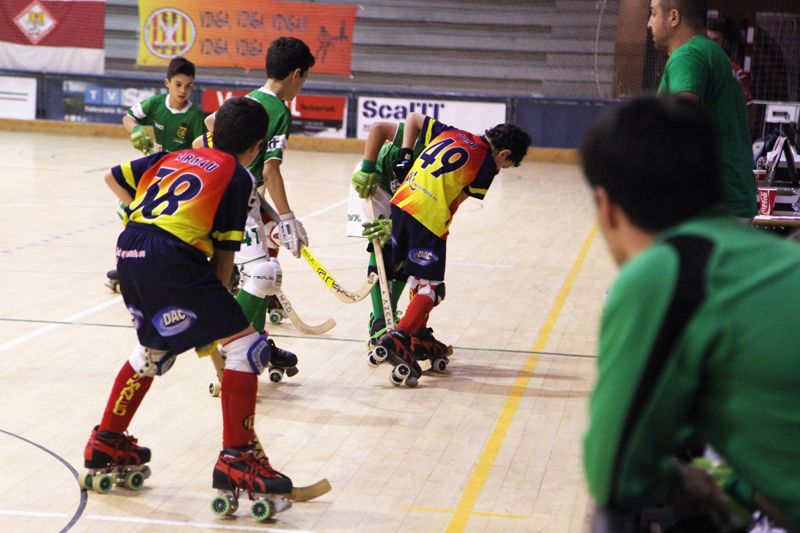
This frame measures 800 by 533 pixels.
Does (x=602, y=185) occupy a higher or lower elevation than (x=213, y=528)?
higher

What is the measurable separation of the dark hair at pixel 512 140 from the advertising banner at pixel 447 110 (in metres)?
13.0

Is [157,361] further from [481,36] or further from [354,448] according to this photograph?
[481,36]

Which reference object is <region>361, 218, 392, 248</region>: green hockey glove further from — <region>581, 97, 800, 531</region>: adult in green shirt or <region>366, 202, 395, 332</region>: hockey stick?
<region>581, 97, 800, 531</region>: adult in green shirt

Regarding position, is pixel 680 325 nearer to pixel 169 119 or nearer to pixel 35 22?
pixel 169 119

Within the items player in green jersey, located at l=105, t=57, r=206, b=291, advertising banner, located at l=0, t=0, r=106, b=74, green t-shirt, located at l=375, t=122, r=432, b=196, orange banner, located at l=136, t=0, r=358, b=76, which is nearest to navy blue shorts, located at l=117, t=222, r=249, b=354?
green t-shirt, located at l=375, t=122, r=432, b=196

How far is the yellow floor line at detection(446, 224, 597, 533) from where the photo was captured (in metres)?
3.91

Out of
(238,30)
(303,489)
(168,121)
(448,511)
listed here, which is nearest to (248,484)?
(303,489)

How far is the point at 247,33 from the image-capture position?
2036cm

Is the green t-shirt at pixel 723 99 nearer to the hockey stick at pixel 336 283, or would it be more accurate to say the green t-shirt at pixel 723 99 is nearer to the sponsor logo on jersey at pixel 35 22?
the hockey stick at pixel 336 283

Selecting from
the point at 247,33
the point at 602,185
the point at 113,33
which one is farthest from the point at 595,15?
the point at 602,185

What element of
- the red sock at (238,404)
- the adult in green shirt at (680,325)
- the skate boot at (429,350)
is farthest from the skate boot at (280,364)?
the adult in green shirt at (680,325)

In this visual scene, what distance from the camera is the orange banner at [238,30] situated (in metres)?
20.2

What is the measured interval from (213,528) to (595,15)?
18506 millimetres

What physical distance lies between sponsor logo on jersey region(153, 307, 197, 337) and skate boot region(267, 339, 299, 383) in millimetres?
1770
